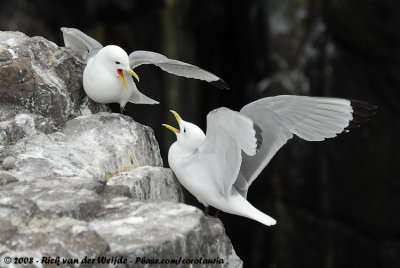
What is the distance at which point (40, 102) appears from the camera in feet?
14.5

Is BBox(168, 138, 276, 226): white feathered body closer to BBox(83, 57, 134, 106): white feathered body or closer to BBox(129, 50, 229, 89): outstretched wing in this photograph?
BBox(83, 57, 134, 106): white feathered body

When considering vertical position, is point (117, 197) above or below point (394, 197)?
above

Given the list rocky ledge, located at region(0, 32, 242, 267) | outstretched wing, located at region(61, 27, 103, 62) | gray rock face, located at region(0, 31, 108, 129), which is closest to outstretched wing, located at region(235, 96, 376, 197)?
rocky ledge, located at region(0, 32, 242, 267)

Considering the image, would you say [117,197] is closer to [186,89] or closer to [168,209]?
[168,209]

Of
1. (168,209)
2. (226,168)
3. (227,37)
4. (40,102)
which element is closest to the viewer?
(168,209)

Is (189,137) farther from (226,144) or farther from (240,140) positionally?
(240,140)

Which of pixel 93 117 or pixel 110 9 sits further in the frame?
pixel 110 9

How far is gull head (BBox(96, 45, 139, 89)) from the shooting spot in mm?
4562

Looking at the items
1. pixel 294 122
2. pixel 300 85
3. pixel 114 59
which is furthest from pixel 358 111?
pixel 300 85

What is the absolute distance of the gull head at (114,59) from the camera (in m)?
4.56

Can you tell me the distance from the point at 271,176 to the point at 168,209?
16.9 ft

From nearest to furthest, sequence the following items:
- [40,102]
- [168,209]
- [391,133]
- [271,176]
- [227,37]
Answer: [168,209] < [40,102] < [391,133] < [271,176] < [227,37]

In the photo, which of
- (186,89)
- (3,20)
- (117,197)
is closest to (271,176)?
(186,89)

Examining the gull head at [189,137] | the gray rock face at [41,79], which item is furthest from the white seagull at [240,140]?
the gray rock face at [41,79]
